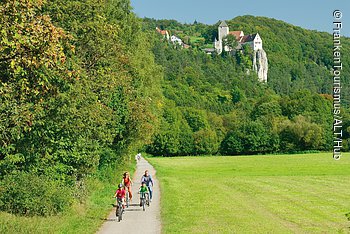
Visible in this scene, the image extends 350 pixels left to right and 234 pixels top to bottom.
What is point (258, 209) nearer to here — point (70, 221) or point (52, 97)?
point (70, 221)

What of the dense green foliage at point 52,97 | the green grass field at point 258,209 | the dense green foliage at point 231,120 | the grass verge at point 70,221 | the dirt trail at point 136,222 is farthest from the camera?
the dense green foliage at point 231,120

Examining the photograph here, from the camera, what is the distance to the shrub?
19.2 m

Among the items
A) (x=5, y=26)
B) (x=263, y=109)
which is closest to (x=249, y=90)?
(x=263, y=109)

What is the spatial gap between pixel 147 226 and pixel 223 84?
171m

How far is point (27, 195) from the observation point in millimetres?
19234

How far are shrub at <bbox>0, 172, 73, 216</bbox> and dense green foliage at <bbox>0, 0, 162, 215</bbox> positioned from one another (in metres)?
0.04

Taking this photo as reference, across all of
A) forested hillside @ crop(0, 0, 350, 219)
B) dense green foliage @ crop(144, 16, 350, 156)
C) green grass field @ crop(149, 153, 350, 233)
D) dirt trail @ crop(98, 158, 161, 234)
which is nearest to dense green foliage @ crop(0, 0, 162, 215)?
forested hillside @ crop(0, 0, 350, 219)

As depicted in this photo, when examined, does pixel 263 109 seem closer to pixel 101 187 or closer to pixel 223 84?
pixel 223 84

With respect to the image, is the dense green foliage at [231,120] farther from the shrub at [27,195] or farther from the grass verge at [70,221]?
the shrub at [27,195]

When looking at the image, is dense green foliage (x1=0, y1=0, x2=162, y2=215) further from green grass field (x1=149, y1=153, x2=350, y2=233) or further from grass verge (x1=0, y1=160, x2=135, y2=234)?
green grass field (x1=149, y1=153, x2=350, y2=233)

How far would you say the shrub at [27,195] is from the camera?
63.0 ft

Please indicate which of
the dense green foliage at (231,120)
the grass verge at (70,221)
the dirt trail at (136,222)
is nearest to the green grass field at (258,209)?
the dirt trail at (136,222)

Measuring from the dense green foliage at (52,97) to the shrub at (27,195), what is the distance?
4cm

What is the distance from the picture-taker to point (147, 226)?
65.1ft
